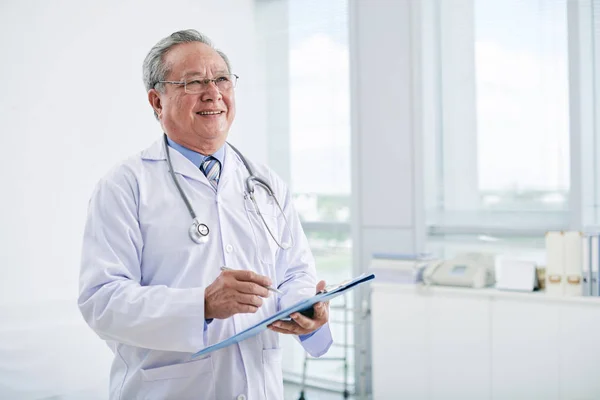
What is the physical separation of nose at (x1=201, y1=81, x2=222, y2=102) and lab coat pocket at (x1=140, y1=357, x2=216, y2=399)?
0.67m

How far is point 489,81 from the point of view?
3.57 metres

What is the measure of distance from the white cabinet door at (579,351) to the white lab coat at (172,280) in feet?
5.54

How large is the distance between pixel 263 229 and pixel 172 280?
0.31 m

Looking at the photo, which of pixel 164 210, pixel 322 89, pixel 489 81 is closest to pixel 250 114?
pixel 322 89

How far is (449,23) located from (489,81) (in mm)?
449

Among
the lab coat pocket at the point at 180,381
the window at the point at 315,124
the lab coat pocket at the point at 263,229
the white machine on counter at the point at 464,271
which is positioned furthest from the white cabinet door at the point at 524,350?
the lab coat pocket at the point at 180,381

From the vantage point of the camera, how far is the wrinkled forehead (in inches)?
63.7

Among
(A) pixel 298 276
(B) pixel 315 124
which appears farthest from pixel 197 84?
(B) pixel 315 124

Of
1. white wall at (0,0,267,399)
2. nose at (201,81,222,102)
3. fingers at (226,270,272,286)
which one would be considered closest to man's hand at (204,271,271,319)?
fingers at (226,270,272,286)

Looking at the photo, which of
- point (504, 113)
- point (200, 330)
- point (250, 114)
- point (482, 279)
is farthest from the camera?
point (250, 114)

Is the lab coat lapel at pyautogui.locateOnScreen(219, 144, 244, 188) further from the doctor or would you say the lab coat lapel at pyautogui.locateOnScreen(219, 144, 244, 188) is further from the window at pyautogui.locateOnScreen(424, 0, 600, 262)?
the window at pyautogui.locateOnScreen(424, 0, 600, 262)

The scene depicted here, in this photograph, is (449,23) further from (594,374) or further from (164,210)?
(164,210)

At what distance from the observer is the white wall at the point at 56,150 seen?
111 inches

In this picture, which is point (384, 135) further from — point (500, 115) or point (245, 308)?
point (245, 308)
